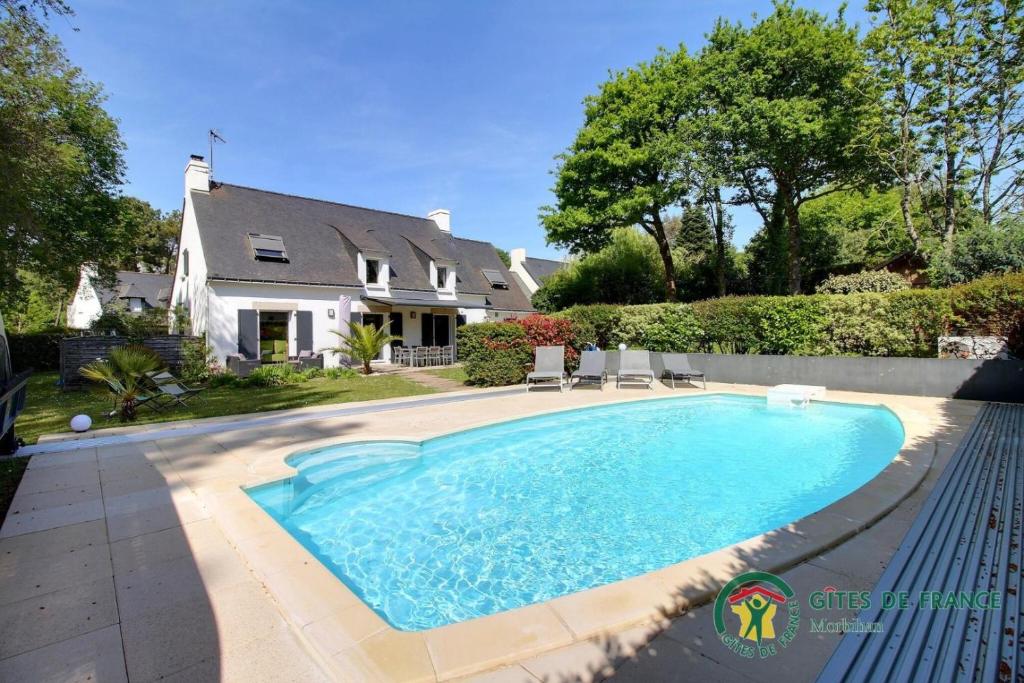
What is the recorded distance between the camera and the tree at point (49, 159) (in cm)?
1027

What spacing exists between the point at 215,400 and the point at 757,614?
1372 cm

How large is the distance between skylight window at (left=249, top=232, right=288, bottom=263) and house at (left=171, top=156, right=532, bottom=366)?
0.15 feet

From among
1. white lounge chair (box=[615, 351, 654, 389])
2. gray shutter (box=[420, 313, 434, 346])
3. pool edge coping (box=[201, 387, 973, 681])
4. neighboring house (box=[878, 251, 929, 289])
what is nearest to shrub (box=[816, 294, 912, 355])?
white lounge chair (box=[615, 351, 654, 389])

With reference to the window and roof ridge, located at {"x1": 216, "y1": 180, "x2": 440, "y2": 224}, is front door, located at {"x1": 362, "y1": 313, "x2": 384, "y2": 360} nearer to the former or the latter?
the window

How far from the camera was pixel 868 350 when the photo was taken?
13555mm

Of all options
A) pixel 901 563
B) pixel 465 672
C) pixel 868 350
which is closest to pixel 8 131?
pixel 465 672

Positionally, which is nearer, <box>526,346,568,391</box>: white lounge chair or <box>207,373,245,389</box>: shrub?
<box>526,346,568,391</box>: white lounge chair

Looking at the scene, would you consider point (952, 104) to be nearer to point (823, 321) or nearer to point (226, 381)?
point (823, 321)

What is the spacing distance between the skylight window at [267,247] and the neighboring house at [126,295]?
19.1 metres

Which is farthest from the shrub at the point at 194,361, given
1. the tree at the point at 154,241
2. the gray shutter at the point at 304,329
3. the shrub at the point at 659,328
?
the tree at the point at 154,241

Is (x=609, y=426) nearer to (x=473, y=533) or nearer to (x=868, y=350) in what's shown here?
(x=473, y=533)

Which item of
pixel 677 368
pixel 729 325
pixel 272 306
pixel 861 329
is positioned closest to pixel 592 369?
pixel 677 368

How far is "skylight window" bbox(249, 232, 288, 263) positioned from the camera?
70.7 feet

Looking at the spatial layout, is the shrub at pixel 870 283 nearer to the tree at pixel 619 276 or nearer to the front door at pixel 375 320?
the tree at pixel 619 276
